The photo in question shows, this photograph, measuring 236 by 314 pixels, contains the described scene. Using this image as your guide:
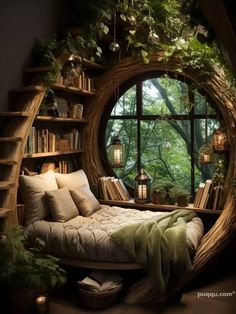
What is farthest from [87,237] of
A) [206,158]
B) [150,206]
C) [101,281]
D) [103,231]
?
[206,158]

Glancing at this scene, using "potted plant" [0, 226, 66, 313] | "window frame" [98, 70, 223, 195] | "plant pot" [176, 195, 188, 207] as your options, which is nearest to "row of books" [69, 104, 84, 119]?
"window frame" [98, 70, 223, 195]

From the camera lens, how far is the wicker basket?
2854 mm

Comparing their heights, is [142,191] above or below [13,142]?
below

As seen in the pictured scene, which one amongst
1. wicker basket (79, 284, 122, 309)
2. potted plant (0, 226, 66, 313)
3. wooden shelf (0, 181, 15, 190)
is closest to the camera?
potted plant (0, 226, 66, 313)

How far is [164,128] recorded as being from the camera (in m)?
4.39

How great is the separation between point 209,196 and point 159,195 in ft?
1.96

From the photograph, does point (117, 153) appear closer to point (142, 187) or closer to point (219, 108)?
point (142, 187)

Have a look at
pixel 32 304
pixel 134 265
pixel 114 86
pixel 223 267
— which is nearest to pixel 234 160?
pixel 223 267

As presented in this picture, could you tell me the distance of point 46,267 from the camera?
8.67ft

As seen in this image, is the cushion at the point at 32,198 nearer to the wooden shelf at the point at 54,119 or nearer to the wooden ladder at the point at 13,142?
the wooden ladder at the point at 13,142

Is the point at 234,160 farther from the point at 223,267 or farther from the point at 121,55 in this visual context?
the point at 121,55

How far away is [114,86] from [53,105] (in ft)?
3.06

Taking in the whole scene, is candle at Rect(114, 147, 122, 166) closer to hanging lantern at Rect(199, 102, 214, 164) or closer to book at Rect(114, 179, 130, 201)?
book at Rect(114, 179, 130, 201)

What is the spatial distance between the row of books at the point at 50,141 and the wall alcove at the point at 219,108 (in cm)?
23
